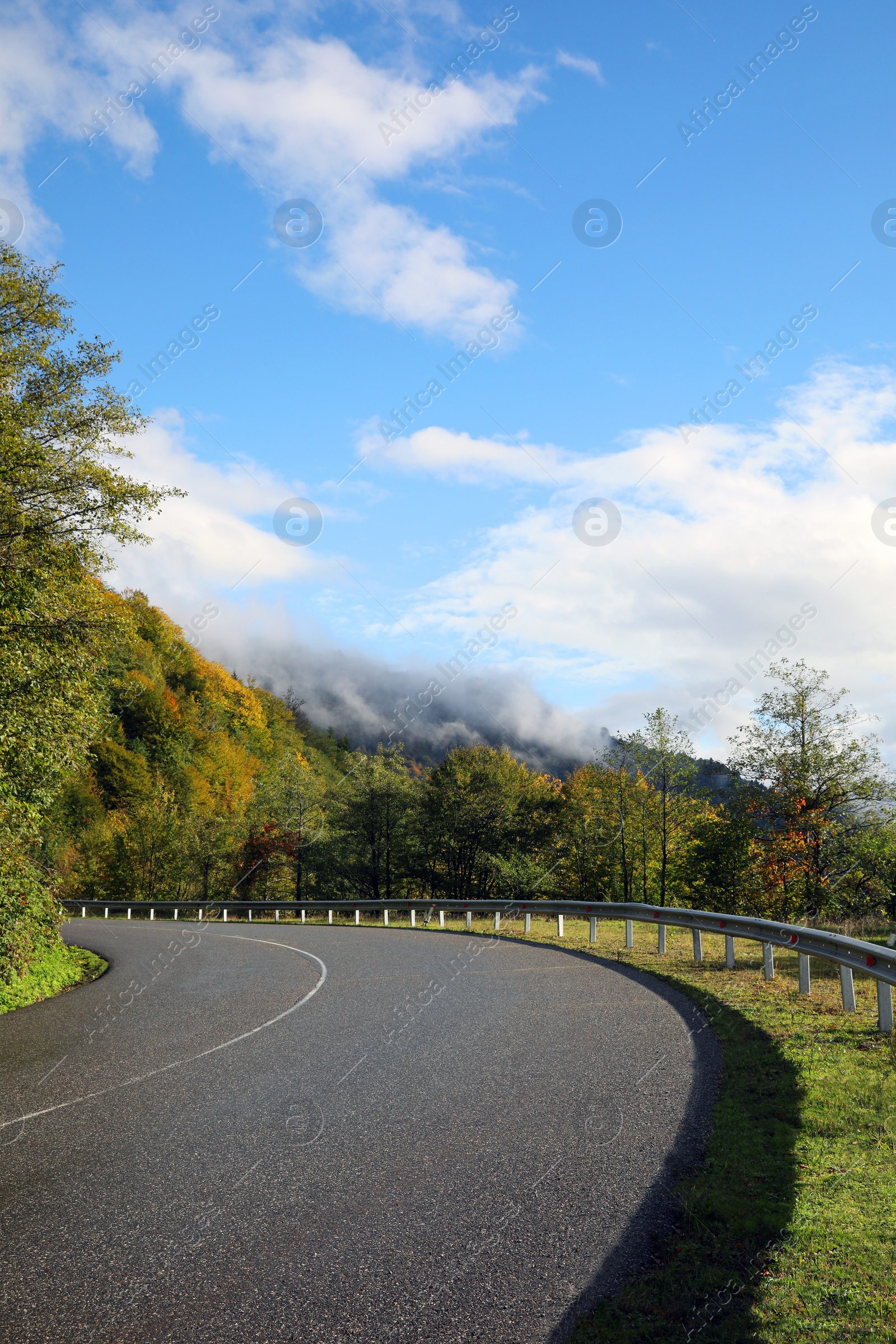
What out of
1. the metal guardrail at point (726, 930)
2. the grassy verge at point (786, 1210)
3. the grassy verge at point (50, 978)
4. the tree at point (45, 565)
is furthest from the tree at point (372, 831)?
the grassy verge at point (786, 1210)

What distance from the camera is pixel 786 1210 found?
4.09m

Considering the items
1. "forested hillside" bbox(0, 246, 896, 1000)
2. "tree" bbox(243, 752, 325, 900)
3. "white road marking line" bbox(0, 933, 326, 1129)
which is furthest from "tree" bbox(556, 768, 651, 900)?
"white road marking line" bbox(0, 933, 326, 1129)

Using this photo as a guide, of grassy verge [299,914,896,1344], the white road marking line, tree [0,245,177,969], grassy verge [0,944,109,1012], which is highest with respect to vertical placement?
tree [0,245,177,969]

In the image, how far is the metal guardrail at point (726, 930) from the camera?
796cm

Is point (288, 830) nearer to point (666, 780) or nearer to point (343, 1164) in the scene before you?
point (666, 780)

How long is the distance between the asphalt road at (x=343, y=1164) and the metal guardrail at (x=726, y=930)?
1671 millimetres

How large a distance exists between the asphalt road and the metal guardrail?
1.67 meters

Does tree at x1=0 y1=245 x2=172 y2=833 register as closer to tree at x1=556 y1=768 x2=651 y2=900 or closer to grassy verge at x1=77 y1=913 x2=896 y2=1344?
grassy verge at x1=77 y1=913 x2=896 y2=1344

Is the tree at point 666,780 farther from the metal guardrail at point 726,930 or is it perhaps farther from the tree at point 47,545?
the tree at point 47,545

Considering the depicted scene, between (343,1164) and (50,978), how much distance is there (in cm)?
1136

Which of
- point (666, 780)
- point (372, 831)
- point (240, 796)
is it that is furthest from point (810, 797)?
point (240, 796)

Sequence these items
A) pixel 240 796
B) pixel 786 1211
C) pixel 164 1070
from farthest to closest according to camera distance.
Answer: pixel 240 796 < pixel 164 1070 < pixel 786 1211

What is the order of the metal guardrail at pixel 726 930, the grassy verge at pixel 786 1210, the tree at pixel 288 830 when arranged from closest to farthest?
the grassy verge at pixel 786 1210 → the metal guardrail at pixel 726 930 → the tree at pixel 288 830

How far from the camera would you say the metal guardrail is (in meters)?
7.96
